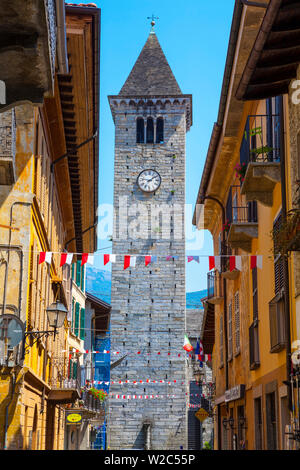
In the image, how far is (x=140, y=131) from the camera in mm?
56875

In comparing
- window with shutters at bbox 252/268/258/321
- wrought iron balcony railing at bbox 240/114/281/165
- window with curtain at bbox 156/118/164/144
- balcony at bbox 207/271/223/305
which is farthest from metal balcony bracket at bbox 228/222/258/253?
window with curtain at bbox 156/118/164/144

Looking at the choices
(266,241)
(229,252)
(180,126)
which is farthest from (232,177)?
(180,126)

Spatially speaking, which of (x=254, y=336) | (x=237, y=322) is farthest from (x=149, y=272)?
(x=254, y=336)

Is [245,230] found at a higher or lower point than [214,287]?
lower

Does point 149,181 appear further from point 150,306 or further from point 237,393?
point 237,393

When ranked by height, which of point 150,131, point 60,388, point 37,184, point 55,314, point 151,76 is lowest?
point 60,388

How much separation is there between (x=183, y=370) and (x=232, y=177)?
32.0 meters

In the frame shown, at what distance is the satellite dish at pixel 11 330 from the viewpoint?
1323 cm

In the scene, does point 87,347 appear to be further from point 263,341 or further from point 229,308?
point 263,341

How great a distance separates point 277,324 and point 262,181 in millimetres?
2371

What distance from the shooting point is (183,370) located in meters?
50.4

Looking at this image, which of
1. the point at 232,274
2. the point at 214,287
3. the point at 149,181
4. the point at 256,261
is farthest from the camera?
the point at 149,181

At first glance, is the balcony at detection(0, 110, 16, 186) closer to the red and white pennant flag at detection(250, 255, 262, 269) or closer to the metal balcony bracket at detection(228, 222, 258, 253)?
the metal balcony bracket at detection(228, 222, 258, 253)

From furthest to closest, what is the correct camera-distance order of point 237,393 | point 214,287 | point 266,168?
point 214,287 → point 237,393 → point 266,168
